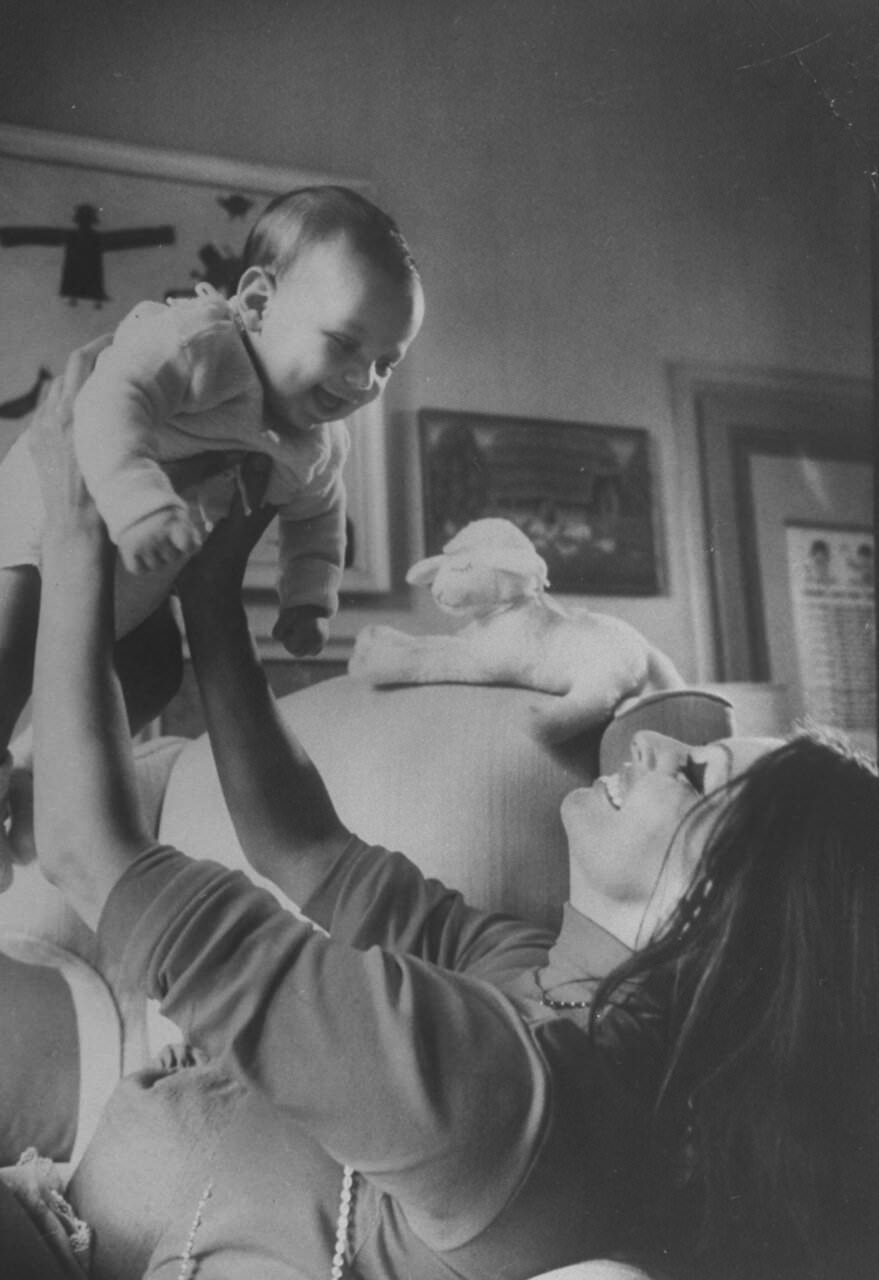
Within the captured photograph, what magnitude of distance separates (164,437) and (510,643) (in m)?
0.34

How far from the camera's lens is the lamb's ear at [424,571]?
1.01m

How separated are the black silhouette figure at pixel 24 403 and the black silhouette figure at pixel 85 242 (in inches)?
2.8

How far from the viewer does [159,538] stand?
Result: 2.66 ft

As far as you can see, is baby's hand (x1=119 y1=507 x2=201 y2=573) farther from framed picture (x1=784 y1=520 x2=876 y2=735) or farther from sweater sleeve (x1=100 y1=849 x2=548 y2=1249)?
framed picture (x1=784 y1=520 x2=876 y2=735)

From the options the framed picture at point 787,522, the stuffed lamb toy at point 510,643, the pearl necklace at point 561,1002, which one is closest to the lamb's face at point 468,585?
the stuffed lamb toy at point 510,643

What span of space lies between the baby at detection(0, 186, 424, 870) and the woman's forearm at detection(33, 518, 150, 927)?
3cm

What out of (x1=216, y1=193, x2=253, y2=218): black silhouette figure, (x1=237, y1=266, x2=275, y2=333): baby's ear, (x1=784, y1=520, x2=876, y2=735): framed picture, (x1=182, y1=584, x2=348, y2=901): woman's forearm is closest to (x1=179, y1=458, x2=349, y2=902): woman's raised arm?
(x1=182, y1=584, x2=348, y2=901): woman's forearm

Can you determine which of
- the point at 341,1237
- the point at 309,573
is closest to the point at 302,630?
the point at 309,573

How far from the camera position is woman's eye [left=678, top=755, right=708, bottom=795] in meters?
0.97

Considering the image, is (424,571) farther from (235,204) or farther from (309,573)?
(235,204)

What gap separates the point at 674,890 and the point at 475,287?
0.52 metres

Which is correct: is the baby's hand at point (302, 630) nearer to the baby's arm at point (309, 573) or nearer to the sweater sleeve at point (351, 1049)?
the baby's arm at point (309, 573)

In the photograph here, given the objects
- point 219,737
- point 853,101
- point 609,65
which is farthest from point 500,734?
point 853,101

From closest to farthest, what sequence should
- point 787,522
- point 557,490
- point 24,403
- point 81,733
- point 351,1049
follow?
point 351,1049 < point 81,733 < point 24,403 < point 557,490 < point 787,522
